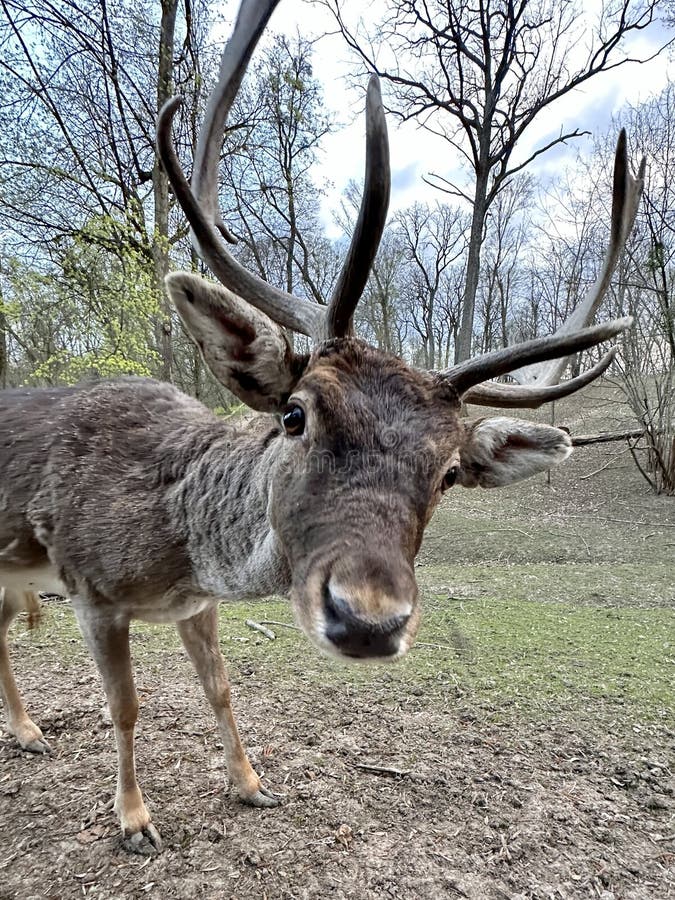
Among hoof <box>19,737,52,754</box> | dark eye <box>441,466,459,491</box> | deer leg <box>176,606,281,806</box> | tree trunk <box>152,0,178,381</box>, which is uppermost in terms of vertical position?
tree trunk <box>152,0,178,381</box>

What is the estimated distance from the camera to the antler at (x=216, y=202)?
1.82 m

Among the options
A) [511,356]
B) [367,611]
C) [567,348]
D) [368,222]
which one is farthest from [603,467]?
[367,611]

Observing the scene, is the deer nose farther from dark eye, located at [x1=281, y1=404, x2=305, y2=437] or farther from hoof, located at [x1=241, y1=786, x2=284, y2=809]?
hoof, located at [x1=241, y1=786, x2=284, y2=809]

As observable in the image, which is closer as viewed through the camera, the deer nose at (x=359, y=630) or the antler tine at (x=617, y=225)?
the deer nose at (x=359, y=630)

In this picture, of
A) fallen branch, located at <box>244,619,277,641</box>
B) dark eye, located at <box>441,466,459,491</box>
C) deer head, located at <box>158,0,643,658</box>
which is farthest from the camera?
fallen branch, located at <box>244,619,277,641</box>

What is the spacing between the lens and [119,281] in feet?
35.1

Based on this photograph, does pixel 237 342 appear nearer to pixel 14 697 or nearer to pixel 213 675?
pixel 213 675

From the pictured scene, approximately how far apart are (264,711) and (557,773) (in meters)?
1.90

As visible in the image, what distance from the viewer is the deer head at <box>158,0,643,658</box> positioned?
1.53 metres

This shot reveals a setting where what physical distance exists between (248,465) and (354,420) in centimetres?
90

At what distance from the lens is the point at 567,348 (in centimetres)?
223

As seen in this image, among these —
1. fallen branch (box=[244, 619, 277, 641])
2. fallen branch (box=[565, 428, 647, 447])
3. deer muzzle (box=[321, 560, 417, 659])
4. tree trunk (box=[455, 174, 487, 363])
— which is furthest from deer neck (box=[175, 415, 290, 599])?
tree trunk (box=[455, 174, 487, 363])

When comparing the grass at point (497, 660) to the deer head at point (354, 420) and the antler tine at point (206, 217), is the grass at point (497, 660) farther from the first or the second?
the antler tine at point (206, 217)

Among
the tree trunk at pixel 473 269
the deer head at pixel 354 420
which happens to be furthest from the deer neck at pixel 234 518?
the tree trunk at pixel 473 269
